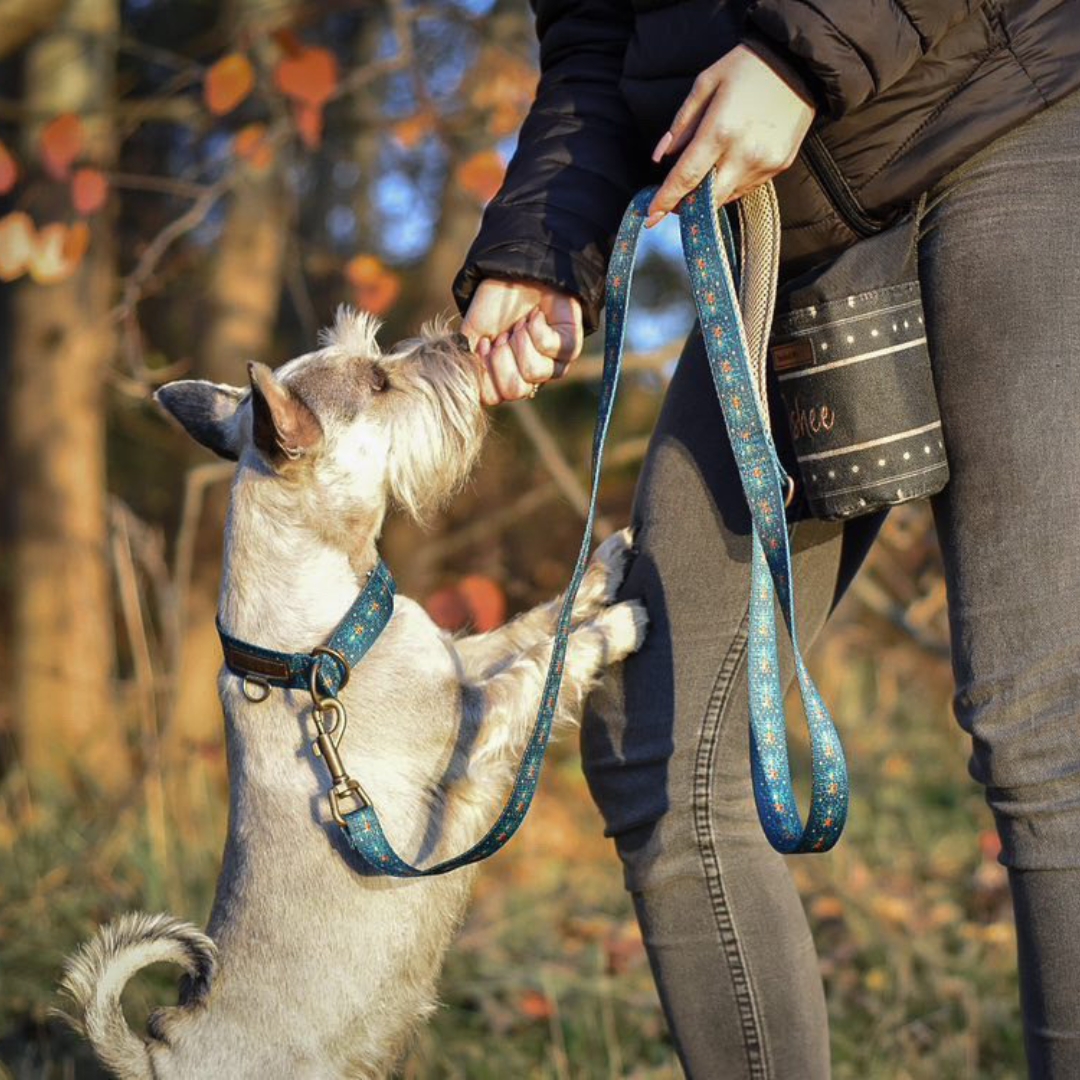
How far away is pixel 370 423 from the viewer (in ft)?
10.2

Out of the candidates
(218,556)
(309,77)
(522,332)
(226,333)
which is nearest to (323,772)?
(522,332)

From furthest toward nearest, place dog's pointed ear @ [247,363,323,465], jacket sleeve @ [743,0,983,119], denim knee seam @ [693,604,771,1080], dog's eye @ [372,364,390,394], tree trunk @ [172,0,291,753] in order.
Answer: tree trunk @ [172,0,291,753]
dog's eye @ [372,364,390,394]
dog's pointed ear @ [247,363,323,465]
denim knee seam @ [693,604,771,1080]
jacket sleeve @ [743,0,983,119]

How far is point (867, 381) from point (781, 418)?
26 centimetres

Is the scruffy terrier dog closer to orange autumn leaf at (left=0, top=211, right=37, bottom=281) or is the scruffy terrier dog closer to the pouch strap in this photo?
the pouch strap

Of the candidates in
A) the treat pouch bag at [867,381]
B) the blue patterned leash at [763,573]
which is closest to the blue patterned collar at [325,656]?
the blue patterned leash at [763,573]

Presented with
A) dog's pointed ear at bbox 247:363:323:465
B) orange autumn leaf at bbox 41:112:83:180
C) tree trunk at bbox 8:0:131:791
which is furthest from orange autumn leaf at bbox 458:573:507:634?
tree trunk at bbox 8:0:131:791

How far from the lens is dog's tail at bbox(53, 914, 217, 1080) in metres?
2.56

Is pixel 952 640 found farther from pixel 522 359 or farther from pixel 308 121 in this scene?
pixel 308 121

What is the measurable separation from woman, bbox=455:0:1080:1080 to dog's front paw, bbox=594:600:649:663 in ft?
0.11

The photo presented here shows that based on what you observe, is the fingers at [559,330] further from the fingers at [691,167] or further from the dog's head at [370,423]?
the dog's head at [370,423]

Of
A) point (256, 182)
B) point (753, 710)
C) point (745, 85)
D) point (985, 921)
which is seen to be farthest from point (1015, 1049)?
point (256, 182)

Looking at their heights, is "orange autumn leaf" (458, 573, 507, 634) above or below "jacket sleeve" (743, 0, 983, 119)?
below

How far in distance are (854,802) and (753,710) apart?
→ 162 inches

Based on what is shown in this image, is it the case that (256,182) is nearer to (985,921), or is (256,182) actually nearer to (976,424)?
(985,921)
